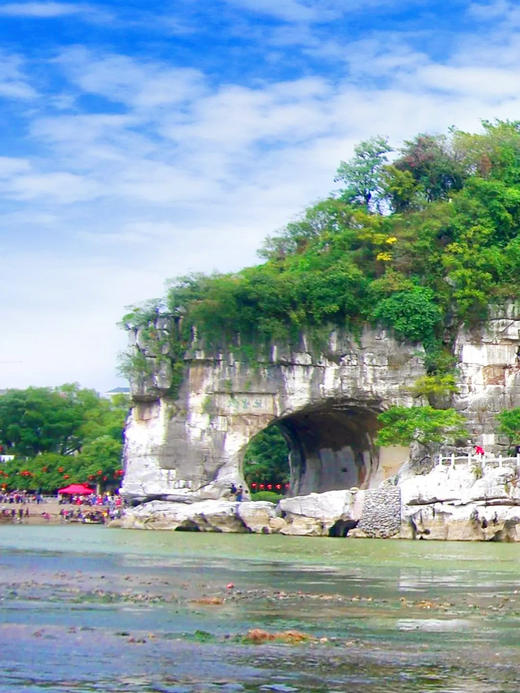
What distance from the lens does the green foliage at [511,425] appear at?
142 ft

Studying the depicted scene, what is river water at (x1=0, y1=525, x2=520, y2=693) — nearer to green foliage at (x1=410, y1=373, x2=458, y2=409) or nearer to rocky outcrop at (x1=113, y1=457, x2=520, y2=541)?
rocky outcrop at (x1=113, y1=457, x2=520, y2=541)

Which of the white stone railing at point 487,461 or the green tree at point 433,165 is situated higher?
the green tree at point 433,165

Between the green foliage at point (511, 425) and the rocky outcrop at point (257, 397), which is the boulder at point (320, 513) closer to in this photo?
the rocky outcrop at point (257, 397)

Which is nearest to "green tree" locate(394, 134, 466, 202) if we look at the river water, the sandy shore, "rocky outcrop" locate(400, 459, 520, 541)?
"rocky outcrop" locate(400, 459, 520, 541)

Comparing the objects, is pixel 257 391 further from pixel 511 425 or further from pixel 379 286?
pixel 511 425

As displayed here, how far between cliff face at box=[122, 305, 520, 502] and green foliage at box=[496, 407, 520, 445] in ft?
5.21

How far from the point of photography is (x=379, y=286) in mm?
45812

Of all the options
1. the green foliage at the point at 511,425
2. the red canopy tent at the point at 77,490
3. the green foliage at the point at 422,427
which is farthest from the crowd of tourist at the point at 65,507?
the green foliage at the point at 511,425

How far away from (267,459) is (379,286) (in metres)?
20.9

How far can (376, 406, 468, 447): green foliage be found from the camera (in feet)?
140

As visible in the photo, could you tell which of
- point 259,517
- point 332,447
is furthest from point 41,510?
point 259,517

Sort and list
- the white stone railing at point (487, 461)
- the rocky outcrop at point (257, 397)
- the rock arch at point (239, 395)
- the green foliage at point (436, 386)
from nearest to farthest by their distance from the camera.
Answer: the white stone railing at point (487, 461), the green foliage at point (436, 386), the rocky outcrop at point (257, 397), the rock arch at point (239, 395)

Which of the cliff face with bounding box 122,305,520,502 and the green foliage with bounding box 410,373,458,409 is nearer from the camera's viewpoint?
the green foliage with bounding box 410,373,458,409

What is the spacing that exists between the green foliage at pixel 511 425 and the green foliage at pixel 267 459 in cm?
2121
